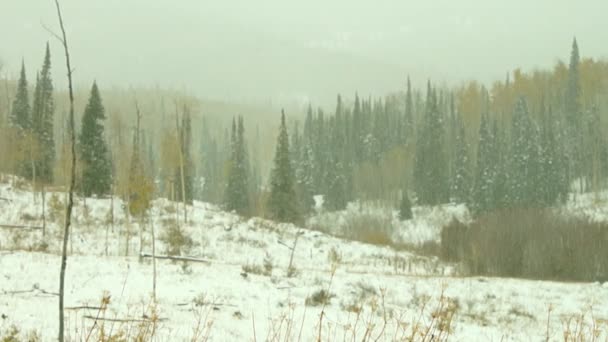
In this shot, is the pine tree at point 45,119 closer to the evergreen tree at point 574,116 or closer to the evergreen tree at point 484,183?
the evergreen tree at point 484,183

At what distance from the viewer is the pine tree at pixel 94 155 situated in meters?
39.4

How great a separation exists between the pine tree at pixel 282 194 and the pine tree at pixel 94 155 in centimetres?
1434

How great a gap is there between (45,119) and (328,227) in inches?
1240

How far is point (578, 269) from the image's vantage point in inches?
1062

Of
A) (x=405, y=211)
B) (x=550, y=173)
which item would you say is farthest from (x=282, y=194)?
(x=550, y=173)

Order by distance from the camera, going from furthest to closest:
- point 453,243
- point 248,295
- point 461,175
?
point 461,175
point 453,243
point 248,295

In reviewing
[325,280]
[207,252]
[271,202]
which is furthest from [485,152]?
[325,280]

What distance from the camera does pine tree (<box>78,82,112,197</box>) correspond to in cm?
3941

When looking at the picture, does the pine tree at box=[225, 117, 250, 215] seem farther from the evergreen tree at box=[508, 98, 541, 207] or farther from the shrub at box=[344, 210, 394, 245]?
the evergreen tree at box=[508, 98, 541, 207]

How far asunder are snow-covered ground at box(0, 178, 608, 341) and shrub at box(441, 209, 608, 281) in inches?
111

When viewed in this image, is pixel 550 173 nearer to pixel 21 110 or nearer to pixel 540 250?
pixel 540 250

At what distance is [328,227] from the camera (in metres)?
59.3

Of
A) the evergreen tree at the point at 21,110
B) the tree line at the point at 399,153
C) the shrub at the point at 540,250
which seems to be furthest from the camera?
the evergreen tree at the point at 21,110

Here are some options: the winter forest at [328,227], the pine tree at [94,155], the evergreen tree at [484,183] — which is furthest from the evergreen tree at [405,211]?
the pine tree at [94,155]
